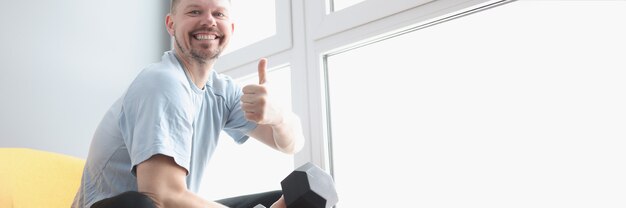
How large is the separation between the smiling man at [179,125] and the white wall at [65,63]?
853mm

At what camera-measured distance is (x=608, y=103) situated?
120 centimetres

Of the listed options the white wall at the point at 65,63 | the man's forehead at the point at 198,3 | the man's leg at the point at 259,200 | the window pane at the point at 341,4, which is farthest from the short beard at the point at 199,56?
the white wall at the point at 65,63

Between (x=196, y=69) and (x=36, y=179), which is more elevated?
(x=196, y=69)

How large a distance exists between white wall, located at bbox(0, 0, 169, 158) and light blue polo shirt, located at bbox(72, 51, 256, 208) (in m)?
0.92

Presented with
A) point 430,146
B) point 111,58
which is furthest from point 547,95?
point 111,58

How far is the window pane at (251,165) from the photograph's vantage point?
76.8 inches

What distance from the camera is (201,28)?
4.31 ft

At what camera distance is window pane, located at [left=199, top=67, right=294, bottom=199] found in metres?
1.95

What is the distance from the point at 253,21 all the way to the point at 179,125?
1.16 m

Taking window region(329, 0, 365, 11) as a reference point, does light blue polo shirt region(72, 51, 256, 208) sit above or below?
below

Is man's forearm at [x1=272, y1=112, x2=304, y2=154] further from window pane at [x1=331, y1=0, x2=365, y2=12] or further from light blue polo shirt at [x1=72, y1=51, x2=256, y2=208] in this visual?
window pane at [x1=331, y1=0, x2=365, y2=12]

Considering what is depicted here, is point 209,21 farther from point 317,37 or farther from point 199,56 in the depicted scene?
point 317,37

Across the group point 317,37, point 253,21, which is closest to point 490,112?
point 317,37

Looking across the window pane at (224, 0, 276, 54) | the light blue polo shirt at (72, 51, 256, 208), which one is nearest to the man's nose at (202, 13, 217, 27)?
the light blue polo shirt at (72, 51, 256, 208)
